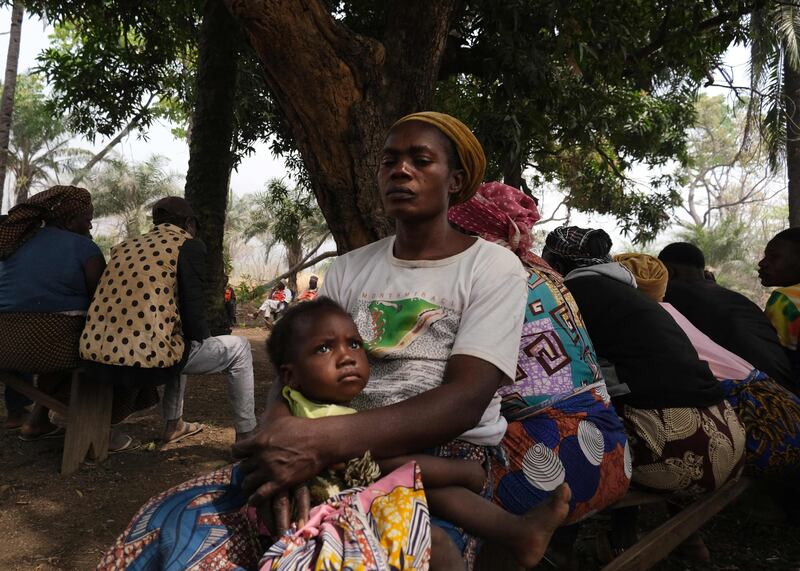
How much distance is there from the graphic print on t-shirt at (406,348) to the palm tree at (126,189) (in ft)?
116

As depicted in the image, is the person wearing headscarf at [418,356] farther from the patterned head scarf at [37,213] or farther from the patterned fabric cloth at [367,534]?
the patterned head scarf at [37,213]

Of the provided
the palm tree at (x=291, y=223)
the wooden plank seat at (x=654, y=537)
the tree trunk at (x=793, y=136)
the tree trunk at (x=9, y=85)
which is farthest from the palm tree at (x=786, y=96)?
the tree trunk at (x=9, y=85)

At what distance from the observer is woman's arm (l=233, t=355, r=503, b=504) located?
4.74 feet

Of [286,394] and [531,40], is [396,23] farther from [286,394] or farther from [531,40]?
[286,394]

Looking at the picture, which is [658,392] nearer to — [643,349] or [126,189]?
[643,349]

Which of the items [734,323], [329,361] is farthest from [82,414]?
[734,323]

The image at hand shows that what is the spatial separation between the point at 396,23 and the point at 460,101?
5.05 metres

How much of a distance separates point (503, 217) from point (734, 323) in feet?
6.59

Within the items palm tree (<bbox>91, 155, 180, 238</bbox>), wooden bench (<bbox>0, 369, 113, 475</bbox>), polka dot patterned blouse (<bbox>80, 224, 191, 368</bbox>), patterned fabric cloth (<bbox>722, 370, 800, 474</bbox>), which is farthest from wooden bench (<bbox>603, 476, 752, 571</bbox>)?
palm tree (<bbox>91, 155, 180, 238</bbox>)

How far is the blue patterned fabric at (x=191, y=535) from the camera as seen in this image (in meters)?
1.44

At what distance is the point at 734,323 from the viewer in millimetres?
3664

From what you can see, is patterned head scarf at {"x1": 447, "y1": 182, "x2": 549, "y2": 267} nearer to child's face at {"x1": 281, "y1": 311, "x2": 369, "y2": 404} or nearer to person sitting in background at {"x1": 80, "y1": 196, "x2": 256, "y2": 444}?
child's face at {"x1": 281, "y1": 311, "x2": 369, "y2": 404}

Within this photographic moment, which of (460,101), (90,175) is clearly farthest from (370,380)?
(90,175)

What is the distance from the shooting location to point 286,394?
171 cm
